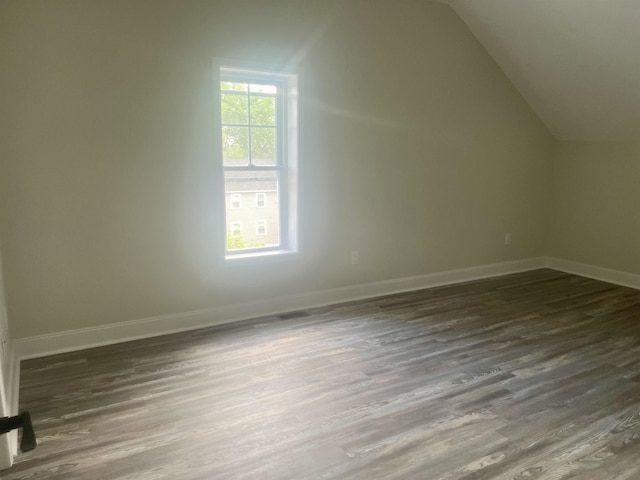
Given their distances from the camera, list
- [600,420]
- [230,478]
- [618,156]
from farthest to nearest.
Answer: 1. [618,156]
2. [600,420]
3. [230,478]

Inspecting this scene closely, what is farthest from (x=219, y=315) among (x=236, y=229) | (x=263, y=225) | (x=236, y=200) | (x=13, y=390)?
(x=13, y=390)

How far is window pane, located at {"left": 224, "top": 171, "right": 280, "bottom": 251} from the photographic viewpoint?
365 centimetres

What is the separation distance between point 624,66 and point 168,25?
11.4ft

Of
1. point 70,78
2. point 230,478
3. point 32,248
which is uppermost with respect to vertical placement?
point 70,78

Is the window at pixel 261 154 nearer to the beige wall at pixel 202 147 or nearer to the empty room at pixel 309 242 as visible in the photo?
the empty room at pixel 309 242

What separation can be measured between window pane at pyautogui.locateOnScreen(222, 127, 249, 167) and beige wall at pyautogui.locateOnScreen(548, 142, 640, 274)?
3.59 meters

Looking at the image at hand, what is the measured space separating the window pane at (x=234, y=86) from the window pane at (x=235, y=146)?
0.29 m

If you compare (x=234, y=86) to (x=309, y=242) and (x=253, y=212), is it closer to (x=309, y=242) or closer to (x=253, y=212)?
→ (x=253, y=212)

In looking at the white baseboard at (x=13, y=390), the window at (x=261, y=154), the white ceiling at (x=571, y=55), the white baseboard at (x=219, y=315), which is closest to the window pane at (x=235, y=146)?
the window at (x=261, y=154)

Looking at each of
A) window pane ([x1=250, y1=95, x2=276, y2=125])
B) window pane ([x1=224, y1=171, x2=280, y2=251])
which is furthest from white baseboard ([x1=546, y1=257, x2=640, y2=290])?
window pane ([x1=250, y1=95, x2=276, y2=125])

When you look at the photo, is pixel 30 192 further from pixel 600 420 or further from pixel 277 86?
pixel 600 420

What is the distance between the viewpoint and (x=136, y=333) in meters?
3.31

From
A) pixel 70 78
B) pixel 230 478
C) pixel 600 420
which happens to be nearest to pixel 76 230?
pixel 70 78

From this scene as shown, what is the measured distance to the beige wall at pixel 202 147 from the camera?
9.45 feet
